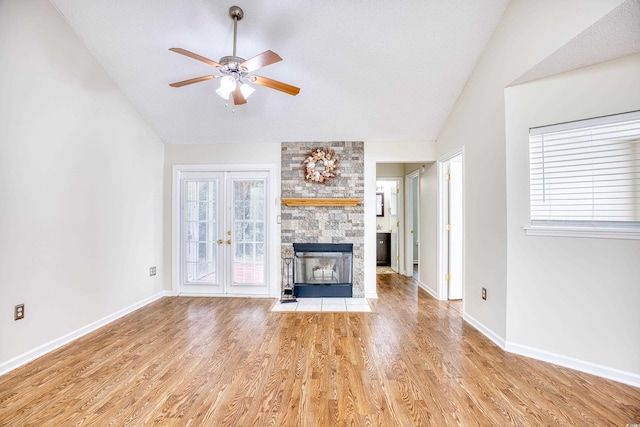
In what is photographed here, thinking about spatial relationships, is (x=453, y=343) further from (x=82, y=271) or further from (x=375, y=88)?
(x=82, y=271)

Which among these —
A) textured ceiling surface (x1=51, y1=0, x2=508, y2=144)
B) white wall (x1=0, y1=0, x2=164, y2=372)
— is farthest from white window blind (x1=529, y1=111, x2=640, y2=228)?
white wall (x1=0, y1=0, x2=164, y2=372)

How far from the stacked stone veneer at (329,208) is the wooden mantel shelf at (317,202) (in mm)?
77

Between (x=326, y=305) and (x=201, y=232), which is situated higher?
(x=201, y=232)

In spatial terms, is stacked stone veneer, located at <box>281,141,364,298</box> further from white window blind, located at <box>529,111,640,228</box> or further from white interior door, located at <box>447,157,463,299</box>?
white window blind, located at <box>529,111,640,228</box>

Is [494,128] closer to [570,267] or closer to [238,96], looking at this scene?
[570,267]

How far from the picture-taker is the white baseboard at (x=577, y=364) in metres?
2.21

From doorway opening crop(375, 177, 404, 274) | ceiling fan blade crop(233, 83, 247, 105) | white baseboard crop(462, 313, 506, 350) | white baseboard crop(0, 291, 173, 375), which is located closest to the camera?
white baseboard crop(0, 291, 173, 375)

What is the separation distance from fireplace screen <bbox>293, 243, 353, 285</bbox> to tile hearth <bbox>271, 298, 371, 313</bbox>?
0.27m

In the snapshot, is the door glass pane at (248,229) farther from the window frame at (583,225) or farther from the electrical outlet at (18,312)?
the window frame at (583,225)

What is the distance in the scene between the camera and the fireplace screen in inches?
176

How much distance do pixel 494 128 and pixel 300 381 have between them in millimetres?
2982

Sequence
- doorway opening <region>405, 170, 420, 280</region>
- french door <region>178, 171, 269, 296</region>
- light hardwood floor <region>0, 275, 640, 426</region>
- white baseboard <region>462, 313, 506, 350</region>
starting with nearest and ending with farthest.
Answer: light hardwood floor <region>0, 275, 640, 426</region> < white baseboard <region>462, 313, 506, 350</region> < french door <region>178, 171, 269, 296</region> < doorway opening <region>405, 170, 420, 280</region>

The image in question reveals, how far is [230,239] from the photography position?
15.0ft


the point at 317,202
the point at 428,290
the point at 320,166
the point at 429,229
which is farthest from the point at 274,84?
the point at 428,290
